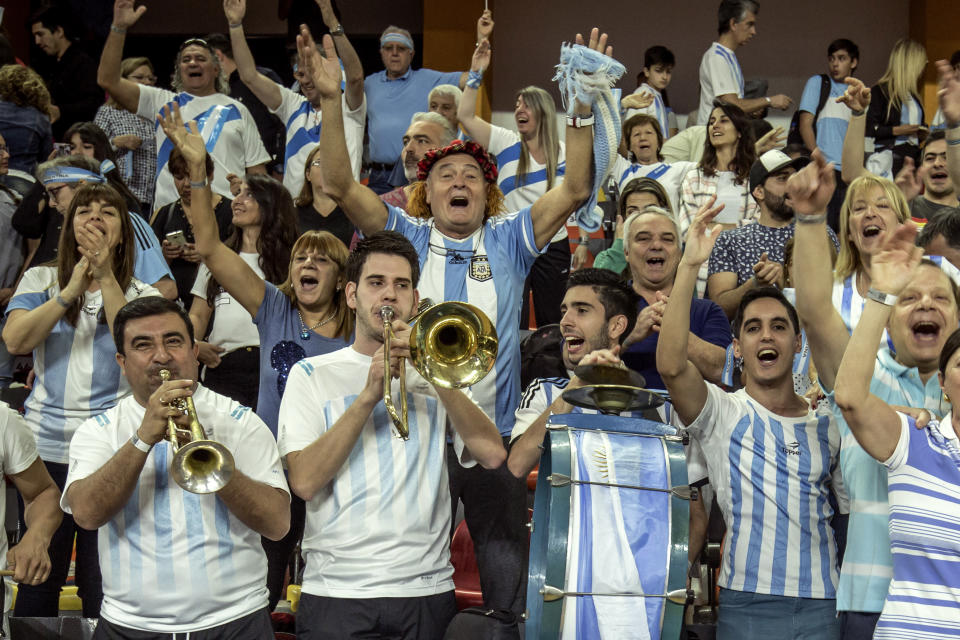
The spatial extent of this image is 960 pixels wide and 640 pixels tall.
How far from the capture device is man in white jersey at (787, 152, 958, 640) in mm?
3676

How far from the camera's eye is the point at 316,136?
784 cm

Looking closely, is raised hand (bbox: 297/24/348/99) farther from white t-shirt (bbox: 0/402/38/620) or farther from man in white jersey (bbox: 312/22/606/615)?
white t-shirt (bbox: 0/402/38/620)

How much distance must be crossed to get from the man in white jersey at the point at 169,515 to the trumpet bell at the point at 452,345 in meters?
0.56

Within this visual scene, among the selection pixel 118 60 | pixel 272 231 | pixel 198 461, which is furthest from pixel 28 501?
pixel 118 60

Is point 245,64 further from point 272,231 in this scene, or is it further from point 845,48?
point 845,48

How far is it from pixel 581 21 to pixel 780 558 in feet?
29.1

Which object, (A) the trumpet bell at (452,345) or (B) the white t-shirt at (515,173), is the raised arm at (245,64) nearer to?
(B) the white t-shirt at (515,173)

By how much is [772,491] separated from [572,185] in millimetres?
1379

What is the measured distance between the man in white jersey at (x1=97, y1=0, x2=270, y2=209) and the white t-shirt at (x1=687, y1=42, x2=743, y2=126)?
3.49 meters

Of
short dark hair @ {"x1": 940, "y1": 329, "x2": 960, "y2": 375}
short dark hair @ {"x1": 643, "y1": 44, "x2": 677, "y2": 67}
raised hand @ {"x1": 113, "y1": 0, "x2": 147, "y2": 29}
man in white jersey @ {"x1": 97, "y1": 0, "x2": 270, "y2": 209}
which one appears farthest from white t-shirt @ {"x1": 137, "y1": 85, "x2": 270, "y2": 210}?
short dark hair @ {"x1": 940, "y1": 329, "x2": 960, "y2": 375}

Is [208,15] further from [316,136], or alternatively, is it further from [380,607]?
[380,607]

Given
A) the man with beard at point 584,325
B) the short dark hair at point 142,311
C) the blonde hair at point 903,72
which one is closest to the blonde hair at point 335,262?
the man with beard at point 584,325

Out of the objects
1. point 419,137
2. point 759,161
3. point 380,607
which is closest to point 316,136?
point 419,137

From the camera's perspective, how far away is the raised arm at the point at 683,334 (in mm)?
3936
